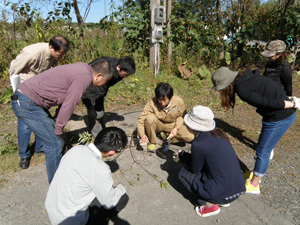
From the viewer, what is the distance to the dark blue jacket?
208 centimetres

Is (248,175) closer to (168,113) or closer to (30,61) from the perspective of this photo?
(168,113)

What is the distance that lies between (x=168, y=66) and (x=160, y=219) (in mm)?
5550

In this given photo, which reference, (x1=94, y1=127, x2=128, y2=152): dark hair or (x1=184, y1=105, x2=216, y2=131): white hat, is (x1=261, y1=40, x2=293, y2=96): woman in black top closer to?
(x1=184, y1=105, x2=216, y2=131): white hat

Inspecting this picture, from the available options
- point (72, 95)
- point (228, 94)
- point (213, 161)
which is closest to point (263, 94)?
point (228, 94)

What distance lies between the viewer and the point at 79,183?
173cm

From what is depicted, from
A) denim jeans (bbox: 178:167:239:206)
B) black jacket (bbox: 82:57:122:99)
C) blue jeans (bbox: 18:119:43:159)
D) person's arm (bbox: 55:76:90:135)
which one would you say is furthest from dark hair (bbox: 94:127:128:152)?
blue jeans (bbox: 18:119:43:159)

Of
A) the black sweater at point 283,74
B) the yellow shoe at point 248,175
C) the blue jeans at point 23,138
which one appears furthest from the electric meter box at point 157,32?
the yellow shoe at point 248,175

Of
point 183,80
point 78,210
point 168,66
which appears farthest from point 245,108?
point 78,210

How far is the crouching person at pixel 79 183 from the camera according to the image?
1.72 m

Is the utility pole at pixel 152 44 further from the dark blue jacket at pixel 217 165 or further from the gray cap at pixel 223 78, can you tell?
the dark blue jacket at pixel 217 165

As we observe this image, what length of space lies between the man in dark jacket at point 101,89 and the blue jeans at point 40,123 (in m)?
0.93

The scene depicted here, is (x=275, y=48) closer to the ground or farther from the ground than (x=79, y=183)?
farther from the ground

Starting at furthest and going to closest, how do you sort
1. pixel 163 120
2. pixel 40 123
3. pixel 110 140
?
pixel 163 120
pixel 40 123
pixel 110 140

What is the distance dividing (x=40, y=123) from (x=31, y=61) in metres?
1.10
